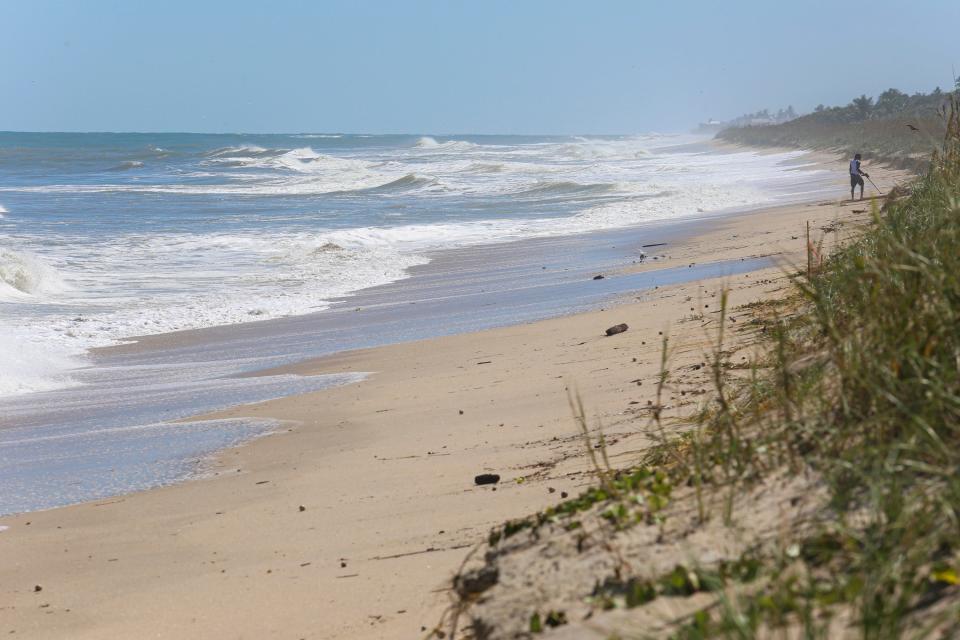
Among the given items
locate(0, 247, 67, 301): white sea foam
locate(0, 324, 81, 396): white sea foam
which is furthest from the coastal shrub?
locate(0, 247, 67, 301): white sea foam

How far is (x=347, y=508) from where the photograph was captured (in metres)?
5.20

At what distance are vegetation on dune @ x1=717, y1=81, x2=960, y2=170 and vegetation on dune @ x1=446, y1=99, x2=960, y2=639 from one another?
1949cm

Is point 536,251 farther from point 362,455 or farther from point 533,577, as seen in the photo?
point 533,577

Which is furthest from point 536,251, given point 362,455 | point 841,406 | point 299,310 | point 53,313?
point 841,406

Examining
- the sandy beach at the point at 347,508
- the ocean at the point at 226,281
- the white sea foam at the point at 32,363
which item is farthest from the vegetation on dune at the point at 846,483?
the white sea foam at the point at 32,363

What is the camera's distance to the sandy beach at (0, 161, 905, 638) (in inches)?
159

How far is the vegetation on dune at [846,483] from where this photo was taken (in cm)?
220

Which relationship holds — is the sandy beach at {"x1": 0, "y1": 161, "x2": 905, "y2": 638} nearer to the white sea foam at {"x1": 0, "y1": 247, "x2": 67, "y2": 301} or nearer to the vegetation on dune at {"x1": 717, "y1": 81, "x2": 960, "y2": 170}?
the white sea foam at {"x1": 0, "y1": 247, "x2": 67, "y2": 301}

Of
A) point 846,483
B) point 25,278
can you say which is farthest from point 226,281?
point 846,483

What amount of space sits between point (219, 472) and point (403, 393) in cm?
196

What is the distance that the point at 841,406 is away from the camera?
317cm

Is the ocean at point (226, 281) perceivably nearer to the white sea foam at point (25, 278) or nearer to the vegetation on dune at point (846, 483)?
the white sea foam at point (25, 278)

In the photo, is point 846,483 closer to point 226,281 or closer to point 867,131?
point 226,281

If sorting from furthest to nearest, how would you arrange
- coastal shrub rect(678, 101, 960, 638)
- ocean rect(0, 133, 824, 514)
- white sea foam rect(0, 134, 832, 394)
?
1. white sea foam rect(0, 134, 832, 394)
2. ocean rect(0, 133, 824, 514)
3. coastal shrub rect(678, 101, 960, 638)
